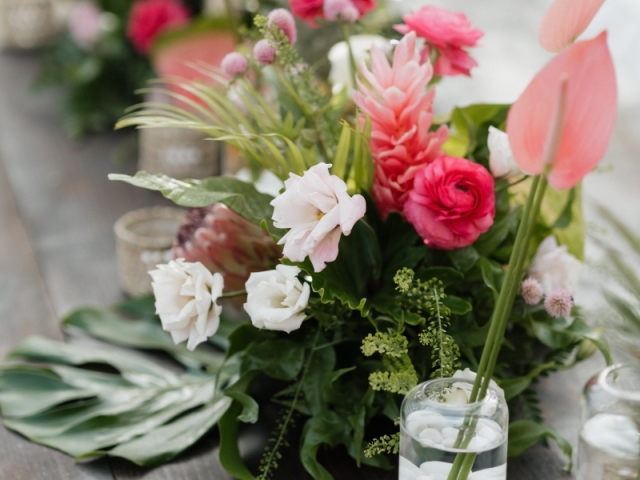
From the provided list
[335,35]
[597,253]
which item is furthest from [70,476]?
[335,35]

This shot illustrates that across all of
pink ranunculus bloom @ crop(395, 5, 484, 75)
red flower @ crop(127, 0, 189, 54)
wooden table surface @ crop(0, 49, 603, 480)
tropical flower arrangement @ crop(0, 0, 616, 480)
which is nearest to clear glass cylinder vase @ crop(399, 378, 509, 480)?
tropical flower arrangement @ crop(0, 0, 616, 480)

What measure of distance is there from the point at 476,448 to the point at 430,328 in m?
0.08

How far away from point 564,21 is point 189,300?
12.0 inches

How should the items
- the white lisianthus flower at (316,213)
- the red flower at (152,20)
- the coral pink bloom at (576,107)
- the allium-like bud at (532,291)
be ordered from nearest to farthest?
the coral pink bloom at (576,107) → the white lisianthus flower at (316,213) → the allium-like bud at (532,291) → the red flower at (152,20)

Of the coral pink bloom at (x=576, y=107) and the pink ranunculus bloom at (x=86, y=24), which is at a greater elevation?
the coral pink bloom at (x=576, y=107)

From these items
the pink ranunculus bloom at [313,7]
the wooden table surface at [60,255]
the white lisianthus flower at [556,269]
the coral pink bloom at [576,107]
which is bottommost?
the wooden table surface at [60,255]

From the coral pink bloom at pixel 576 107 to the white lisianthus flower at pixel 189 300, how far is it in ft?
0.84

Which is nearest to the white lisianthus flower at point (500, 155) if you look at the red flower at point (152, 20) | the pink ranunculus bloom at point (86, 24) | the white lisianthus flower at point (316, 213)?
the white lisianthus flower at point (316, 213)

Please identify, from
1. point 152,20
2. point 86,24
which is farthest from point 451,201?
point 86,24

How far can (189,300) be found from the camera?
573mm

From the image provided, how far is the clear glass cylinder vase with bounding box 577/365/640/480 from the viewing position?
1.46 ft

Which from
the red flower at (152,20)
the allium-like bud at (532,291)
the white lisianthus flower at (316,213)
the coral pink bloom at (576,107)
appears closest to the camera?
the coral pink bloom at (576,107)

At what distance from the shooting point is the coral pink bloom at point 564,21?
41cm

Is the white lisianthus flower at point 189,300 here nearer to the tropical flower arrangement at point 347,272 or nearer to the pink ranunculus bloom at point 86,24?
the tropical flower arrangement at point 347,272
